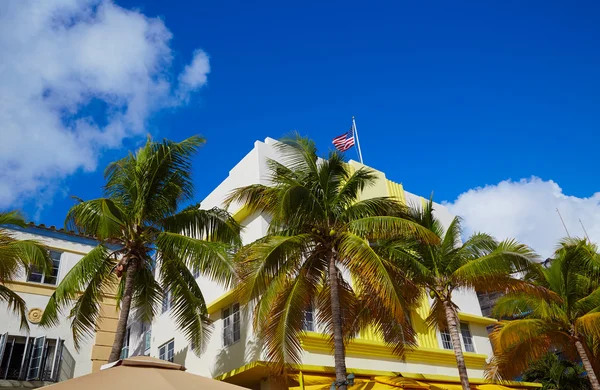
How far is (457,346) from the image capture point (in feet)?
50.3

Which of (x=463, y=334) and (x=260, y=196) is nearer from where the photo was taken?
(x=260, y=196)

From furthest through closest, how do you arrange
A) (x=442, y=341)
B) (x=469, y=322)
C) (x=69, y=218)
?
(x=469, y=322) → (x=442, y=341) → (x=69, y=218)

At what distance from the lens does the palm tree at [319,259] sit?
1298 centimetres

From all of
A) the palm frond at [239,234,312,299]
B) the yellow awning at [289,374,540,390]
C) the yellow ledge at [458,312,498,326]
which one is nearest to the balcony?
the yellow awning at [289,374,540,390]

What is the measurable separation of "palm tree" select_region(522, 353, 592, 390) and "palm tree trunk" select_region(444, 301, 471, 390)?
1157 centimetres

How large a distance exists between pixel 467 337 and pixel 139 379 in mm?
18079

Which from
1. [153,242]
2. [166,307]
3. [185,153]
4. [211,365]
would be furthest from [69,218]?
[166,307]

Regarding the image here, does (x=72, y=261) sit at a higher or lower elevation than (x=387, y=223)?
higher

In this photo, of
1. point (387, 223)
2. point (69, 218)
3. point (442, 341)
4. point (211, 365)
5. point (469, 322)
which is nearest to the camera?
point (387, 223)

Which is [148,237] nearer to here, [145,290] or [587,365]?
[145,290]

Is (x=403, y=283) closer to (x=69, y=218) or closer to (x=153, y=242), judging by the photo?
(x=153, y=242)

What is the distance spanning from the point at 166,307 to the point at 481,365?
515 inches

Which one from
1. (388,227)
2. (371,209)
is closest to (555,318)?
(371,209)

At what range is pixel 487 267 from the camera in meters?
14.9
